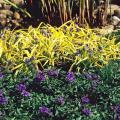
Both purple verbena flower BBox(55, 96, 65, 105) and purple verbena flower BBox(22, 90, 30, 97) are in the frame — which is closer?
purple verbena flower BBox(55, 96, 65, 105)

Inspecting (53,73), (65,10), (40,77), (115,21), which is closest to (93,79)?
(53,73)

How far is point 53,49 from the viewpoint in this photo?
536 cm

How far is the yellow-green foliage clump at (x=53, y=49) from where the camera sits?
5230mm

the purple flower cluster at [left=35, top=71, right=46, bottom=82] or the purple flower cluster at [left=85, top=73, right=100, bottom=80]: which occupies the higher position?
the purple flower cluster at [left=35, top=71, right=46, bottom=82]

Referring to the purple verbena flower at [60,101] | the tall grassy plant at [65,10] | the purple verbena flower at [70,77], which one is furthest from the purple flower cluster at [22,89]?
the tall grassy plant at [65,10]

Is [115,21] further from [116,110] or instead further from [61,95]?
[116,110]

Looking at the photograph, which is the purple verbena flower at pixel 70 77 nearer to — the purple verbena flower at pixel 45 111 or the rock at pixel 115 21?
the purple verbena flower at pixel 45 111

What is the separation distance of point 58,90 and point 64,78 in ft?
0.82

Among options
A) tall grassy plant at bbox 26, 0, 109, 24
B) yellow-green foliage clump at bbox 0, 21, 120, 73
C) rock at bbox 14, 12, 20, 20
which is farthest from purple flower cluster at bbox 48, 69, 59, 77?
rock at bbox 14, 12, 20, 20

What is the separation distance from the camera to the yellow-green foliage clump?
5.23m

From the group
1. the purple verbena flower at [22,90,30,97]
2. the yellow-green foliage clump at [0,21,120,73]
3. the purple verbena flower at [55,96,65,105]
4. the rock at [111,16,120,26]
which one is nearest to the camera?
the purple verbena flower at [55,96,65,105]

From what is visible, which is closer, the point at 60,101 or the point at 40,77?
the point at 60,101

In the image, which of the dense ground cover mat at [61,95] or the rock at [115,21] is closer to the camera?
the dense ground cover mat at [61,95]

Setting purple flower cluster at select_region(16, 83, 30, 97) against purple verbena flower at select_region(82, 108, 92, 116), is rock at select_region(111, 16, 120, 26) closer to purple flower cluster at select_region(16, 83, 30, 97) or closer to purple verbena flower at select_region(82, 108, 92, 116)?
purple flower cluster at select_region(16, 83, 30, 97)
